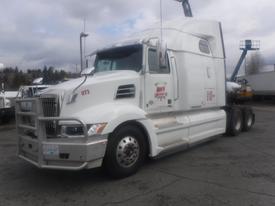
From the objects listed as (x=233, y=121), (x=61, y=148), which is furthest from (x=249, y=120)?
(x=61, y=148)

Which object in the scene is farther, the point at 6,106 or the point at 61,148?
the point at 6,106

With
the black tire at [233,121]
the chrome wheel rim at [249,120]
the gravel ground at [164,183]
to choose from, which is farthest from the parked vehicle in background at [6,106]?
the chrome wheel rim at [249,120]

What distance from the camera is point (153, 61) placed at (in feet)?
25.0

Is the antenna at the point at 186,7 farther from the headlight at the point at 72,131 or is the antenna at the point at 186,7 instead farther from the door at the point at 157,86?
the headlight at the point at 72,131

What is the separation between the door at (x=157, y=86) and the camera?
24.5 feet

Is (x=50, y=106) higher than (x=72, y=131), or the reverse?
(x=50, y=106)

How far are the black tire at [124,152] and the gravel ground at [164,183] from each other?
0.19 m

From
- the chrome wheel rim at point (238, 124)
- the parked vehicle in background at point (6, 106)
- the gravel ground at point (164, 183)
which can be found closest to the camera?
the gravel ground at point (164, 183)

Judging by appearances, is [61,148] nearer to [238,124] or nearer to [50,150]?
[50,150]

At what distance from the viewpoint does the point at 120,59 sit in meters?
7.94

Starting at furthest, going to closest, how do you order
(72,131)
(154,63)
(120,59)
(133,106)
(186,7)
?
(186,7)
(120,59)
(154,63)
(133,106)
(72,131)

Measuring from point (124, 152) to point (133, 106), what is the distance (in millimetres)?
940

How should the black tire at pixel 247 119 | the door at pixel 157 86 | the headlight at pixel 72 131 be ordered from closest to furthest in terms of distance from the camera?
the headlight at pixel 72 131 < the door at pixel 157 86 < the black tire at pixel 247 119

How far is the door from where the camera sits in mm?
7465
